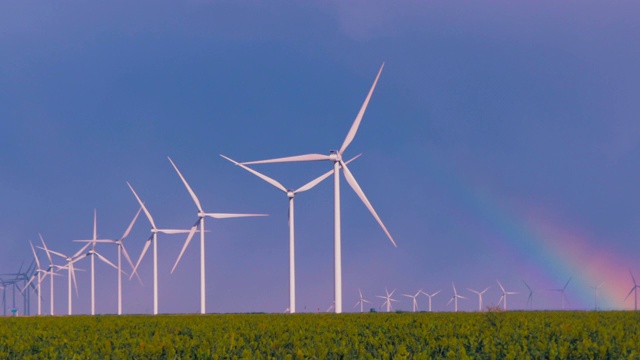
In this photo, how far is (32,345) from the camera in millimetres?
25828

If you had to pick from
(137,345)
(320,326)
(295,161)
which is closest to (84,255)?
(295,161)

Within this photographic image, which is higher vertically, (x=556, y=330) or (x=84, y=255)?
(x=84, y=255)

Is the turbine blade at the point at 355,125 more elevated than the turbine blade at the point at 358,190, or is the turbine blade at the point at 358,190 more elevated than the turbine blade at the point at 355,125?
the turbine blade at the point at 355,125

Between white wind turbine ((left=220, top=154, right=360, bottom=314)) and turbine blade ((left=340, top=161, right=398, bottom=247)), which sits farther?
white wind turbine ((left=220, top=154, right=360, bottom=314))

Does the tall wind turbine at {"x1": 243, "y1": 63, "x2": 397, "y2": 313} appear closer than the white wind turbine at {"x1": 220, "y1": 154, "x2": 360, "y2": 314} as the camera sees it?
Yes

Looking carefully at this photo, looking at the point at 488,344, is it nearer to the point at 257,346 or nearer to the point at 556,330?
the point at 257,346

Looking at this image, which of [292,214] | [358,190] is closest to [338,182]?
[358,190]

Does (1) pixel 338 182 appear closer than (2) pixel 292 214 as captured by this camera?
Yes

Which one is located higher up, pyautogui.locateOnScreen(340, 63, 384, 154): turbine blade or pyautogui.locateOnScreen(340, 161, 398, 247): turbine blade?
pyautogui.locateOnScreen(340, 63, 384, 154): turbine blade

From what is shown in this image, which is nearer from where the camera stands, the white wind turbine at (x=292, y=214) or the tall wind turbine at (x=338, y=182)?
the tall wind turbine at (x=338, y=182)

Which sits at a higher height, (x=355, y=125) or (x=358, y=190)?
(x=355, y=125)

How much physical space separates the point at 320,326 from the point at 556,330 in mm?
8818

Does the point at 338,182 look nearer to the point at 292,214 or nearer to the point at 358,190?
the point at 358,190

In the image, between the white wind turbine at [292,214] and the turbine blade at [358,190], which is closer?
the turbine blade at [358,190]
